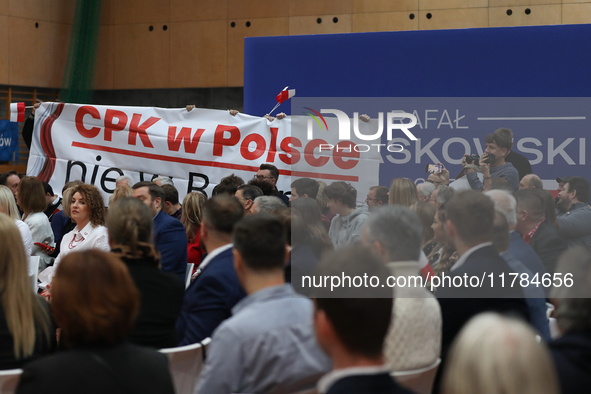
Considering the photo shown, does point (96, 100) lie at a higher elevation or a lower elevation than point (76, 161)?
higher

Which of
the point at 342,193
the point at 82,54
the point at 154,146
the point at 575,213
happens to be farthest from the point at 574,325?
the point at 82,54

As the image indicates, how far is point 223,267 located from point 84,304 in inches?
36.6

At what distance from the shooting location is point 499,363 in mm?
970

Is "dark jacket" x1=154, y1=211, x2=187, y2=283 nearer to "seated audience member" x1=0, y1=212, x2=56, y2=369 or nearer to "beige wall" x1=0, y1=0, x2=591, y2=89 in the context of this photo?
"seated audience member" x1=0, y1=212, x2=56, y2=369

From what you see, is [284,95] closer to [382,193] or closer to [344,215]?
[382,193]

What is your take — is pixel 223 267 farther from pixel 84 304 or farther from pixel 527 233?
pixel 527 233

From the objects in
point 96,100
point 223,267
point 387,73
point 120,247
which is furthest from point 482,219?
point 96,100

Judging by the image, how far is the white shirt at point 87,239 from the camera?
3790mm

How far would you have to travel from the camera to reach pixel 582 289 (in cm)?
163

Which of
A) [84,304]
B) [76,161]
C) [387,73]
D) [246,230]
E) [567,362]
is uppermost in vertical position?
[387,73]

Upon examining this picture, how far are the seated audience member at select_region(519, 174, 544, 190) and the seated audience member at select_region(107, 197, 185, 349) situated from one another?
7.51ft

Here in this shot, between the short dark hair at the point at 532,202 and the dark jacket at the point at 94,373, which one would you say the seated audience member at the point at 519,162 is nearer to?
the short dark hair at the point at 532,202

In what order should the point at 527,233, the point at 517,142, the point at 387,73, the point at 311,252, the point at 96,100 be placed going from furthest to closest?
the point at 96,100
the point at 387,73
the point at 517,142
the point at 527,233
the point at 311,252

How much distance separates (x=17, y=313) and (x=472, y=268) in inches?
60.9
